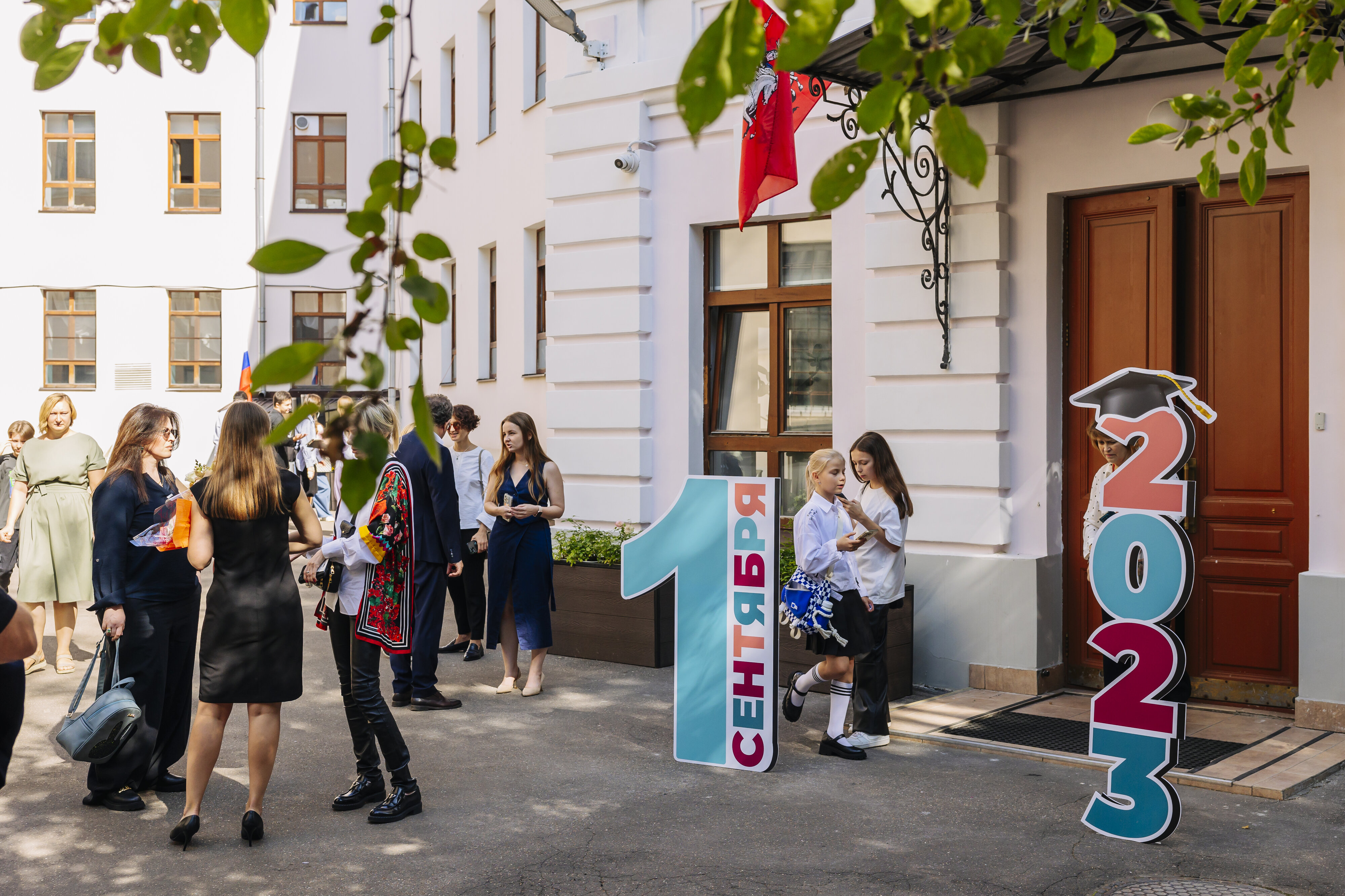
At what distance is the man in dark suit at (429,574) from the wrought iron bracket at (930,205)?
3.32 meters

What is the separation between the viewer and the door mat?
263 inches

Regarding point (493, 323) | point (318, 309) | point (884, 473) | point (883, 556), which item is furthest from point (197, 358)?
point (883, 556)

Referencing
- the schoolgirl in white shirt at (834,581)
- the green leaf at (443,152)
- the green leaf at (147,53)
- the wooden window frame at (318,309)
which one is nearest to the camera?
the green leaf at (443,152)

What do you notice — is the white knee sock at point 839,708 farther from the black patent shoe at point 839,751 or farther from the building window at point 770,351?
the building window at point 770,351

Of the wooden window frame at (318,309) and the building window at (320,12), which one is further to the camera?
the wooden window frame at (318,309)

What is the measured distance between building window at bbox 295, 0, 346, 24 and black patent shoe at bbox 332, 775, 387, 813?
21.9 metres

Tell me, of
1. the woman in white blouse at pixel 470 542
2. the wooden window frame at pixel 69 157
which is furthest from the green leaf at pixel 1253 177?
the wooden window frame at pixel 69 157

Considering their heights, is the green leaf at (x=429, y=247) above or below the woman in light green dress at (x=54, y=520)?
above

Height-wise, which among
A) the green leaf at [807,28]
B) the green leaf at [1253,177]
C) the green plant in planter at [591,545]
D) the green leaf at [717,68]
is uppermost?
the green leaf at [1253,177]

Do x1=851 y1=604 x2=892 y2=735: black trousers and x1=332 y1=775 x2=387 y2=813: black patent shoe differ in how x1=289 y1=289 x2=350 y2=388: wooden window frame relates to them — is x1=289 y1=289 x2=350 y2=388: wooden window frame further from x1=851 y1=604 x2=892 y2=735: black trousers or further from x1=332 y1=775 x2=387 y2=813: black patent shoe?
x1=332 y1=775 x2=387 y2=813: black patent shoe

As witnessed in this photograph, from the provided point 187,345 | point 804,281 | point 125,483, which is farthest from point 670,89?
point 187,345

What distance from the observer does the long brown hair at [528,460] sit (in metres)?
8.40

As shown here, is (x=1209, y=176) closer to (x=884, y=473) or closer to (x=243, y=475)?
(x=884, y=473)

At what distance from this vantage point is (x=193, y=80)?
84.3 ft
